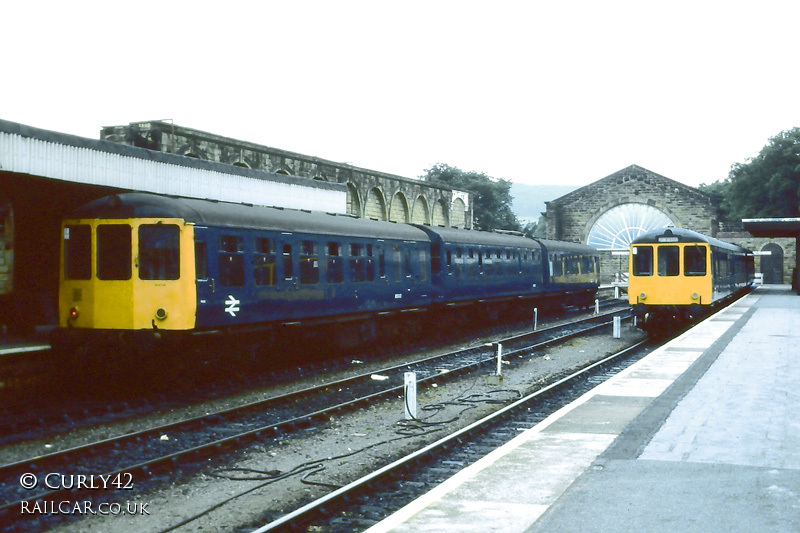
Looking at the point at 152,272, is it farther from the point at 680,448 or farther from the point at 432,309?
the point at 432,309

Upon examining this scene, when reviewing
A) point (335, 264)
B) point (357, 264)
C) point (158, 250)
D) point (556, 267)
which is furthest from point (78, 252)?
point (556, 267)

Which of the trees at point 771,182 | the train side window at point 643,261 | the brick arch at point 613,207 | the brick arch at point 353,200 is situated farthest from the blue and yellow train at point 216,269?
the trees at point 771,182

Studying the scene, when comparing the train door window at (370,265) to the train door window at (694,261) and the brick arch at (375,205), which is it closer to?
the train door window at (694,261)

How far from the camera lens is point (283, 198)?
2477cm

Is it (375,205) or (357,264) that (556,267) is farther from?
(357,264)

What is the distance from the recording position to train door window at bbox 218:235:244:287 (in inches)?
537

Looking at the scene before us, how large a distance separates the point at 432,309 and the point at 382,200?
1788cm

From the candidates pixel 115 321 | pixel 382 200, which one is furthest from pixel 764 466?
pixel 382 200

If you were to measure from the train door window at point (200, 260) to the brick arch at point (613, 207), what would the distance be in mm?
51934

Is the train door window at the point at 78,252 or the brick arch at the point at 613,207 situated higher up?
the brick arch at the point at 613,207

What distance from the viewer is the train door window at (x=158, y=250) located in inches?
509

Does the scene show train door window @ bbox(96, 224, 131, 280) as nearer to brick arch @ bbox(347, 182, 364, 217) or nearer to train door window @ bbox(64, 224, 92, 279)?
train door window @ bbox(64, 224, 92, 279)

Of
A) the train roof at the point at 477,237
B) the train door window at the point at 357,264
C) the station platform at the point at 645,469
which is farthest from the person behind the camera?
the train roof at the point at 477,237

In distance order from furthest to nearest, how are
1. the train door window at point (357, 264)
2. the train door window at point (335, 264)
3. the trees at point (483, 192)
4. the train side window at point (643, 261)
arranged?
the trees at point (483, 192)
the train side window at point (643, 261)
the train door window at point (357, 264)
the train door window at point (335, 264)
